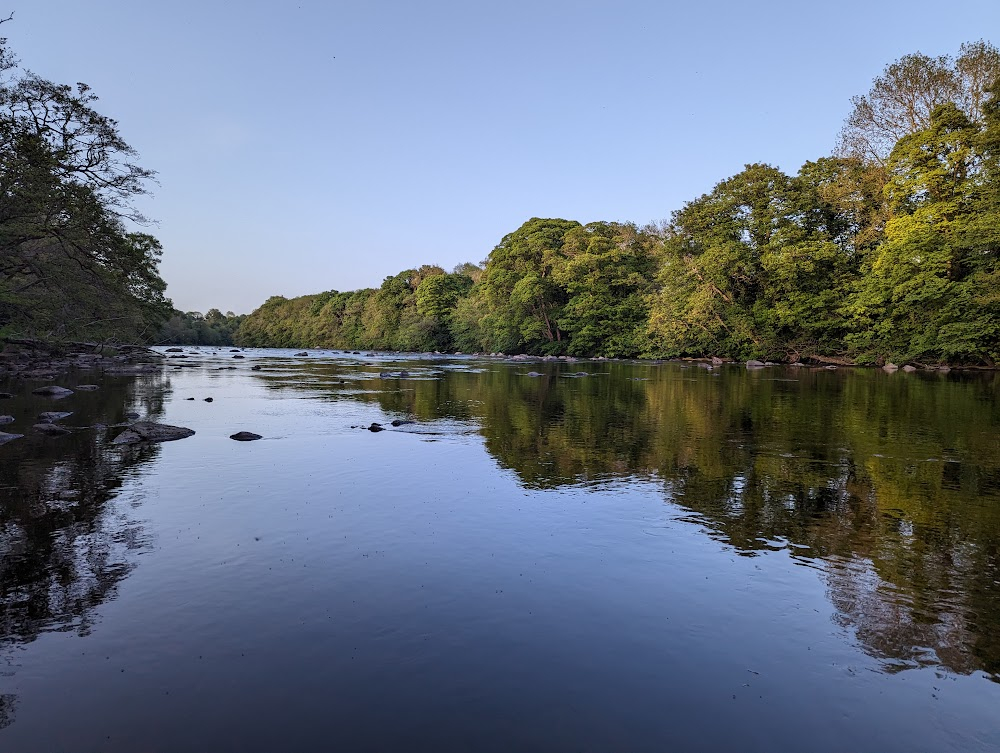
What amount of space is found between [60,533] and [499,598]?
672cm

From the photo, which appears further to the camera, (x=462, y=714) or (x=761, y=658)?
(x=761, y=658)

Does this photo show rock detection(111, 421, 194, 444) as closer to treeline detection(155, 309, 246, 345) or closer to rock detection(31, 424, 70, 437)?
rock detection(31, 424, 70, 437)

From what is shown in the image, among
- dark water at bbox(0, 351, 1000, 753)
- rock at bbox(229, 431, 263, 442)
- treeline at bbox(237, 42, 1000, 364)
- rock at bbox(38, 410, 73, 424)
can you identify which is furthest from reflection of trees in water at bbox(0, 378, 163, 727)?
treeline at bbox(237, 42, 1000, 364)

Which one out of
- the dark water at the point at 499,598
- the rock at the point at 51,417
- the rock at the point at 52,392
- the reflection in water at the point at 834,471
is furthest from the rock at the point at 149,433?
the rock at the point at 52,392

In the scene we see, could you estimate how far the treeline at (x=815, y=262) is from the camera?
43.2 m

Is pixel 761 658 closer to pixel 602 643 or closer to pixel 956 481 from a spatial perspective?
pixel 602 643

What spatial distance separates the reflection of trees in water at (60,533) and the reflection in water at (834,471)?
24.2 ft

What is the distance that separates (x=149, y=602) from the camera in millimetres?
6496

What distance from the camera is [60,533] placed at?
8.59 meters

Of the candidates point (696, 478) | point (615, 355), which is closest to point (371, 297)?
point (615, 355)

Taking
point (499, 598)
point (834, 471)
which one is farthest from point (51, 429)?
point (834, 471)

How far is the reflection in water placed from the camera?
6.46 meters

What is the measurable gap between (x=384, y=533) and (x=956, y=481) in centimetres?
1144

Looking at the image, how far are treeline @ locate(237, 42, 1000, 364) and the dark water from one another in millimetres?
37517
